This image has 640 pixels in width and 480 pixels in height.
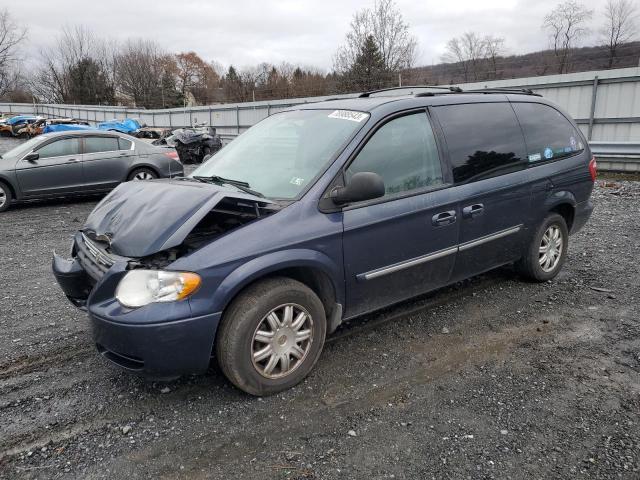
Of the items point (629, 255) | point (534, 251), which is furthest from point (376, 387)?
point (629, 255)

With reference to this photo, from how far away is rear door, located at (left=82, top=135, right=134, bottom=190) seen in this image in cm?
1033

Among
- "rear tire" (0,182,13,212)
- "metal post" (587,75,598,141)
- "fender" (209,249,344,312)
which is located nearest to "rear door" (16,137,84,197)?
"rear tire" (0,182,13,212)

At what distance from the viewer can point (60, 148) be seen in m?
10.1

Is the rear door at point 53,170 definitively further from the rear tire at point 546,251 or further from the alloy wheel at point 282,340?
the rear tire at point 546,251

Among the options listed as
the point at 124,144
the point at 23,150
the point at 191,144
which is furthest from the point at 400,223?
the point at 191,144

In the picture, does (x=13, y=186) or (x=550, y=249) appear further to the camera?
(x=13, y=186)

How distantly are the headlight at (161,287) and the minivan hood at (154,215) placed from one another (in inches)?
5.8

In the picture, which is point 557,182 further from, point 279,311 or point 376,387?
point 279,311

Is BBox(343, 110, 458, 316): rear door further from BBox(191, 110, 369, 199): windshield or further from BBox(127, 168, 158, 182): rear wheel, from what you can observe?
BBox(127, 168, 158, 182): rear wheel

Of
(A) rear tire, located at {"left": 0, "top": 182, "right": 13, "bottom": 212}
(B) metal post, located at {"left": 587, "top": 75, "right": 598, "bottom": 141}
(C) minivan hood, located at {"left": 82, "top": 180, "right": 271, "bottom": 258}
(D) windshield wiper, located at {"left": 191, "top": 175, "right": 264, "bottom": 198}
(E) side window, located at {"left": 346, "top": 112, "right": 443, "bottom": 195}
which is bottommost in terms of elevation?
(A) rear tire, located at {"left": 0, "top": 182, "right": 13, "bottom": 212}

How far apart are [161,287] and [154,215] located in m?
0.52

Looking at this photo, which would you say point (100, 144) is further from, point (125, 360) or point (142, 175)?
point (125, 360)

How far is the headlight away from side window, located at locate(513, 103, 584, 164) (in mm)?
3290

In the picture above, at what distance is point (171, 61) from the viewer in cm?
7288
